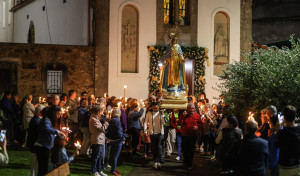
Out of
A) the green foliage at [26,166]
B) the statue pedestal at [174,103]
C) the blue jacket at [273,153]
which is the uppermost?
the statue pedestal at [174,103]

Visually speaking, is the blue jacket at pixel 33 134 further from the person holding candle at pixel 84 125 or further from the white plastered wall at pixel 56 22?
the white plastered wall at pixel 56 22

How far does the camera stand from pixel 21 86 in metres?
21.1

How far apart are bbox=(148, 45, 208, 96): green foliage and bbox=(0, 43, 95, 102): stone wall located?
120 inches

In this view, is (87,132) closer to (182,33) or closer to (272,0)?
(182,33)

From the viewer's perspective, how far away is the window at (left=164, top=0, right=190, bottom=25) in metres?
23.2

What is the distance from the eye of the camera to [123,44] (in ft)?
74.3

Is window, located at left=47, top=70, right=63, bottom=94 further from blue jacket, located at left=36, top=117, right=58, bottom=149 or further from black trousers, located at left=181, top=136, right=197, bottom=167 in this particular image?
blue jacket, located at left=36, top=117, right=58, bottom=149

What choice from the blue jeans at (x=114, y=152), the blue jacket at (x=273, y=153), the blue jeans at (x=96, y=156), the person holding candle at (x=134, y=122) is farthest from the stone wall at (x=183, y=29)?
the blue jacket at (x=273, y=153)

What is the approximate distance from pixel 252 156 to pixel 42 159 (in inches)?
167

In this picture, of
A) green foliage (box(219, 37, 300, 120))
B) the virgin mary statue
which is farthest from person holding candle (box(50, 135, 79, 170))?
the virgin mary statue

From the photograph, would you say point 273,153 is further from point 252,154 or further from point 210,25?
point 210,25

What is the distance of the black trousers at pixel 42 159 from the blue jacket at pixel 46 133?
0.11m

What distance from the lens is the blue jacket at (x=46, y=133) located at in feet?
28.1

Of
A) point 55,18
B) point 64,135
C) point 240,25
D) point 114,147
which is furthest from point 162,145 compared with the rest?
point 55,18
